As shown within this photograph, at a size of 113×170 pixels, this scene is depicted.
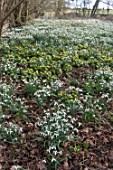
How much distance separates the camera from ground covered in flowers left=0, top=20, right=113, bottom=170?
3684mm

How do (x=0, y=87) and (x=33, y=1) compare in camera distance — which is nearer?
(x=0, y=87)

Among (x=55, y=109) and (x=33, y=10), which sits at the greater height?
(x=33, y=10)

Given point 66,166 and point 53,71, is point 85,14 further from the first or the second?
point 66,166

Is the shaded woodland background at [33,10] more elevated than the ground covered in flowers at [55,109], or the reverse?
the shaded woodland background at [33,10]

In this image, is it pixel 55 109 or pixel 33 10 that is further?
pixel 33 10

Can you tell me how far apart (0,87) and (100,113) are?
Answer: 6.44 ft

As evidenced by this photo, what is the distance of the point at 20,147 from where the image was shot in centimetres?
378

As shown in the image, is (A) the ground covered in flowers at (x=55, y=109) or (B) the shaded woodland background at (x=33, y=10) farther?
(B) the shaded woodland background at (x=33, y=10)

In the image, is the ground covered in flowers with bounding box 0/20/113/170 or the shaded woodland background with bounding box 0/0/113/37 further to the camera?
the shaded woodland background with bounding box 0/0/113/37

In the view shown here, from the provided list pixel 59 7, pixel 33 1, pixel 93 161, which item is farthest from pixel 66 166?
pixel 59 7

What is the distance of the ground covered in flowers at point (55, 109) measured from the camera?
3684 mm

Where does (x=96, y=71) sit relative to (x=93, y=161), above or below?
above

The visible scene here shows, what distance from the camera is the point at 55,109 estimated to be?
457 cm

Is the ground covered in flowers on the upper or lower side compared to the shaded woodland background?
lower
